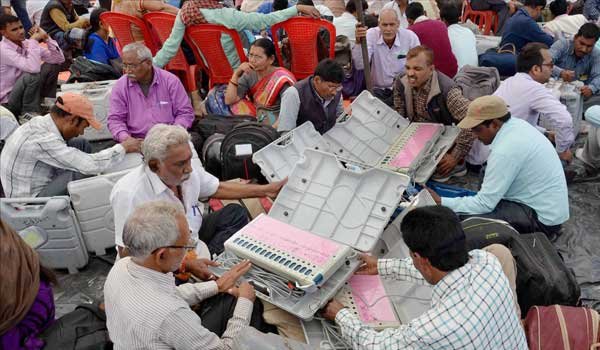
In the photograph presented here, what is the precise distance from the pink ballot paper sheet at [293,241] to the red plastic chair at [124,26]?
406 cm

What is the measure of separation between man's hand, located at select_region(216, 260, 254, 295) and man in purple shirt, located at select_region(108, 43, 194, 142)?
87.5 inches

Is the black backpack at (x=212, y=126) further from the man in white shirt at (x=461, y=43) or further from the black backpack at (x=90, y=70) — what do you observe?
the man in white shirt at (x=461, y=43)

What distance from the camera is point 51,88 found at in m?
5.97

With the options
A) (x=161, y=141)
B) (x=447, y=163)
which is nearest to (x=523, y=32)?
(x=447, y=163)

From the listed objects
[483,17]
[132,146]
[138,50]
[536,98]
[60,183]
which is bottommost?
[483,17]

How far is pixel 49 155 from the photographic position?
3.60 m

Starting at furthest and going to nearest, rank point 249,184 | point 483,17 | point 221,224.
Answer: point 483,17
point 249,184
point 221,224

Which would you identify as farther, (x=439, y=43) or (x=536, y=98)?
(x=439, y=43)

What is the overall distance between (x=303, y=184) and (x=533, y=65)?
103 inches

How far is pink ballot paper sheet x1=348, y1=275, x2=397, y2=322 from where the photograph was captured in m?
2.71

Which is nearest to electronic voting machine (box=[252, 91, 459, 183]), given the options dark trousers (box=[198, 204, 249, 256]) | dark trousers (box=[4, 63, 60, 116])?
dark trousers (box=[198, 204, 249, 256])

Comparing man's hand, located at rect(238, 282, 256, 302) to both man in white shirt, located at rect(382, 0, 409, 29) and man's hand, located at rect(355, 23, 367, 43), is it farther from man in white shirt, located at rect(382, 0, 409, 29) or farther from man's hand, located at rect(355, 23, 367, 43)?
man in white shirt, located at rect(382, 0, 409, 29)

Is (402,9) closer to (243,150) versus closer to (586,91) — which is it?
(586,91)

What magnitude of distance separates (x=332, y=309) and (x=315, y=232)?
734 mm
